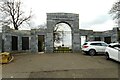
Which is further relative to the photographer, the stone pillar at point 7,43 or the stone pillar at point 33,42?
the stone pillar at point 33,42

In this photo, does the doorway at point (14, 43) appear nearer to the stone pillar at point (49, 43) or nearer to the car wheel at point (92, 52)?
the stone pillar at point (49, 43)

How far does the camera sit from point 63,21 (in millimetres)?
28484

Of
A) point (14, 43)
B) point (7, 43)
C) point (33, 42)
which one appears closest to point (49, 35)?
point (33, 42)

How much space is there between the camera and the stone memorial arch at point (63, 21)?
28.2m

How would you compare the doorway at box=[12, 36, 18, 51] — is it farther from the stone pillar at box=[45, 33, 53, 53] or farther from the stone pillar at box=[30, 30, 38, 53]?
the stone pillar at box=[45, 33, 53, 53]

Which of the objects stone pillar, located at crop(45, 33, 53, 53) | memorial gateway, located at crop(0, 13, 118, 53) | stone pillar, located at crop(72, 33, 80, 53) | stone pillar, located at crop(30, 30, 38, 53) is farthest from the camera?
stone pillar, located at crop(72, 33, 80, 53)

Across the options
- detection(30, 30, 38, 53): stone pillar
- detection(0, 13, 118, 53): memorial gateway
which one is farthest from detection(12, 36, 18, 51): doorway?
detection(30, 30, 38, 53): stone pillar

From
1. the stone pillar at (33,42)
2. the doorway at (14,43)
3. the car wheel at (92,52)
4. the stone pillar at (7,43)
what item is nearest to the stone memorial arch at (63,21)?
the stone pillar at (33,42)

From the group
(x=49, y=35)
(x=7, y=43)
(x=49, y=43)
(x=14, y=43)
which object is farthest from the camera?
(x=49, y=35)

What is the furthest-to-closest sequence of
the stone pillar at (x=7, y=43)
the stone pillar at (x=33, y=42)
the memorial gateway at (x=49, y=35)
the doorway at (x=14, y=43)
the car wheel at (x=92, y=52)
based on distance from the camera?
the stone pillar at (x=33, y=42) < the memorial gateway at (x=49, y=35) < the doorway at (x=14, y=43) < the stone pillar at (x=7, y=43) < the car wheel at (x=92, y=52)

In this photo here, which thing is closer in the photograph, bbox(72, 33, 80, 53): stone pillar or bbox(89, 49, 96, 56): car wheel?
bbox(89, 49, 96, 56): car wheel

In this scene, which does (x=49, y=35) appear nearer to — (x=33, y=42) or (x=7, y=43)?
(x=33, y=42)

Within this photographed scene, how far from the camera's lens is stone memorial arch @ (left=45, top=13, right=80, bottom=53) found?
28.2 metres

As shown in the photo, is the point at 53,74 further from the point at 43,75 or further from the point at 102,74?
the point at 102,74
